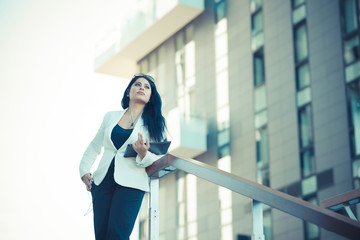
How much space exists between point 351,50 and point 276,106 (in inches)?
131

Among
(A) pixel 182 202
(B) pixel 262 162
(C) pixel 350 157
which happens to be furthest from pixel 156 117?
(A) pixel 182 202

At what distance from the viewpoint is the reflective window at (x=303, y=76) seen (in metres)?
19.4

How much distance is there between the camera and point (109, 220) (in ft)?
13.8

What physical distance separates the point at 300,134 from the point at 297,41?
117 inches

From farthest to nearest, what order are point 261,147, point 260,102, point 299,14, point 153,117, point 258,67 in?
1. point 258,67
2. point 260,102
3. point 261,147
4. point 299,14
5. point 153,117

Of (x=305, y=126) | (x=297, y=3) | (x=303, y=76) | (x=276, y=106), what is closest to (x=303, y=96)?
(x=303, y=76)

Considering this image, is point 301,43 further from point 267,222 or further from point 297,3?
point 267,222

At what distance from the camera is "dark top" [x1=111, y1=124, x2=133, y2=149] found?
14.7 ft

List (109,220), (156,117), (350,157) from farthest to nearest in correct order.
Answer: (350,157) → (156,117) → (109,220)

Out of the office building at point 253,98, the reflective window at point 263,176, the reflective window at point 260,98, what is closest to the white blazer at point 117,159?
the office building at point 253,98

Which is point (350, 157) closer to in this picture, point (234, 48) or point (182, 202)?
point (234, 48)

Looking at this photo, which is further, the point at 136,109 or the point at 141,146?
the point at 136,109

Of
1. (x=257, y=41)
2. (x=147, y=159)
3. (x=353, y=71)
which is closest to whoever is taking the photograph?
(x=147, y=159)

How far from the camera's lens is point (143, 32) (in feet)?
87.4
